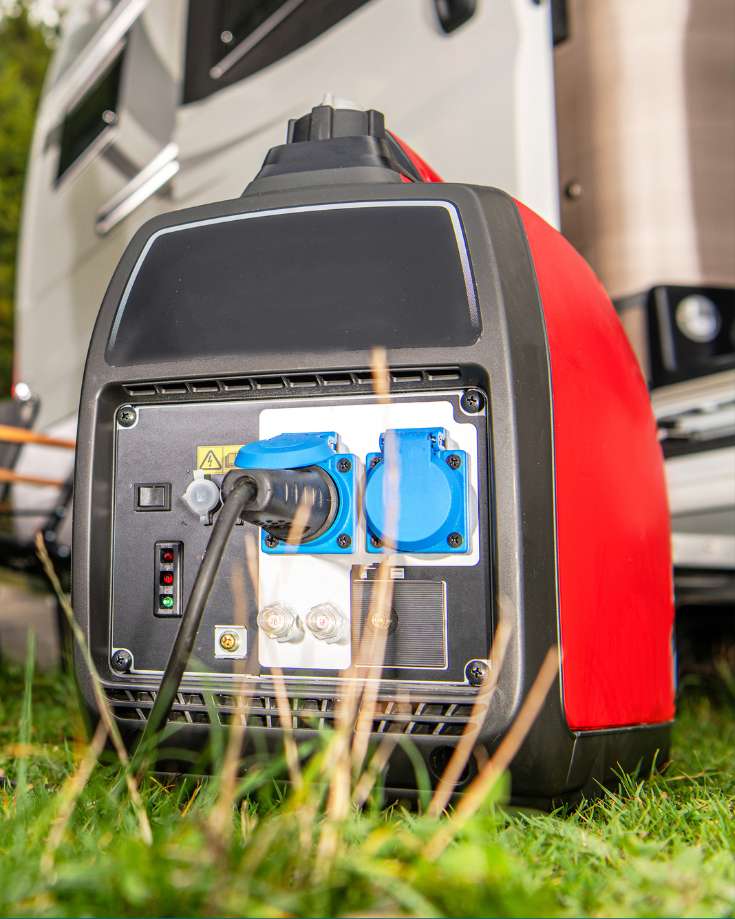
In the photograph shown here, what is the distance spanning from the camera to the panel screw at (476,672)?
1.16m

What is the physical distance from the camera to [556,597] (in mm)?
1169

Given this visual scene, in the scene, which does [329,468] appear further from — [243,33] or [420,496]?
[243,33]

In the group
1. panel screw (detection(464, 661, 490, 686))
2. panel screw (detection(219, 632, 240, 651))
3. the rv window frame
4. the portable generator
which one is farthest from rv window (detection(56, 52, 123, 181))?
panel screw (detection(464, 661, 490, 686))

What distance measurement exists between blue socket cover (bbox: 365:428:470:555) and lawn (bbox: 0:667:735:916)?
0.94 feet

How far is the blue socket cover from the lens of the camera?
45.9 inches

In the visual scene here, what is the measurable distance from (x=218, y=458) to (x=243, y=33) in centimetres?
170

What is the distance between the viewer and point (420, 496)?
1170 millimetres

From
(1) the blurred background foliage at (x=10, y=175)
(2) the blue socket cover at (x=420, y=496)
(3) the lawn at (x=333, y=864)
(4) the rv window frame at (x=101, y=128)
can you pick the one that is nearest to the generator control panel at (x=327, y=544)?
(2) the blue socket cover at (x=420, y=496)

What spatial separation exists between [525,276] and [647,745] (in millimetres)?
645

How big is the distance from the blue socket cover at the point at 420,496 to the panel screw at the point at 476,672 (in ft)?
0.42

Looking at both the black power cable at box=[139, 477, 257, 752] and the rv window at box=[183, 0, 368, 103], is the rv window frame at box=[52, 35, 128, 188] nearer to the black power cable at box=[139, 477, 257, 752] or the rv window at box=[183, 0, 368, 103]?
the rv window at box=[183, 0, 368, 103]

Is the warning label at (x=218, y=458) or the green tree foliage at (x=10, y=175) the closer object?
the warning label at (x=218, y=458)

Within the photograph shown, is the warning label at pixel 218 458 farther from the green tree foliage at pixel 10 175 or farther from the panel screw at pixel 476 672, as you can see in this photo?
the green tree foliage at pixel 10 175

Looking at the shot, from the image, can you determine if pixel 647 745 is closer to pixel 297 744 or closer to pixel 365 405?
pixel 297 744
